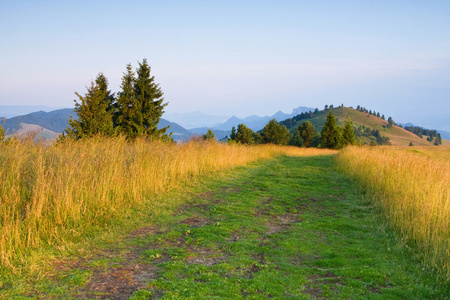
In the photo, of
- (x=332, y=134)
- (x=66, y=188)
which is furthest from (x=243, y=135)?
(x=66, y=188)

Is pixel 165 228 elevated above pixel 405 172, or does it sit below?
below

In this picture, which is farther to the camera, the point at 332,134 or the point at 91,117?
the point at 332,134

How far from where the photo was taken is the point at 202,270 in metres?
4.58

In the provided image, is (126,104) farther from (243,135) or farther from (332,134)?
(243,135)

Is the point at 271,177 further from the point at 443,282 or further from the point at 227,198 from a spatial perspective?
the point at 443,282

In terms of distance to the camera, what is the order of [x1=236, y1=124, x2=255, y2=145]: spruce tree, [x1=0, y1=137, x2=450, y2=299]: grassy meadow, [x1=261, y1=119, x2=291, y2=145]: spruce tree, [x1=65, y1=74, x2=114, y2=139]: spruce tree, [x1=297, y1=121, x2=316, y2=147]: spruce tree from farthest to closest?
1. [x1=297, y1=121, x2=316, y2=147]: spruce tree
2. [x1=261, y1=119, x2=291, y2=145]: spruce tree
3. [x1=236, y1=124, x2=255, y2=145]: spruce tree
4. [x1=65, y1=74, x2=114, y2=139]: spruce tree
5. [x1=0, y1=137, x2=450, y2=299]: grassy meadow

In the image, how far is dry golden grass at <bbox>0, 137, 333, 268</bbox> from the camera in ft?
16.2

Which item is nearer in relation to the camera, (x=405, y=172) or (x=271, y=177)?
(x=405, y=172)

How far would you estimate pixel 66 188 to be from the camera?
5.73m

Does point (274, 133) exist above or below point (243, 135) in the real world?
above

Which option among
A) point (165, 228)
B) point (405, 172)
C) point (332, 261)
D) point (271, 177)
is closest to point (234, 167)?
point (271, 177)

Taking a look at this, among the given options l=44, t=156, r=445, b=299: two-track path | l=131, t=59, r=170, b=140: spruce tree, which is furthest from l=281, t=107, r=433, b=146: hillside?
l=44, t=156, r=445, b=299: two-track path

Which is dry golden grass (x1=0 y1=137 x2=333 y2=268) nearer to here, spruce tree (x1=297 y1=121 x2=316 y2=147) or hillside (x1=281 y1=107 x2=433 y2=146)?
spruce tree (x1=297 y1=121 x2=316 y2=147)

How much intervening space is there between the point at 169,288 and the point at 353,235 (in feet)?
14.1
